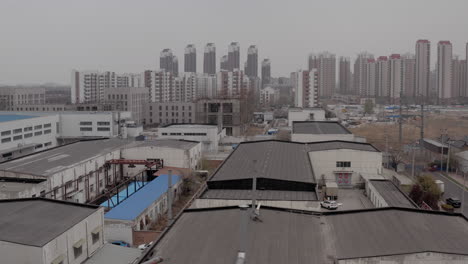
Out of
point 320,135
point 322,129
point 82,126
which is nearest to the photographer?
point 320,135

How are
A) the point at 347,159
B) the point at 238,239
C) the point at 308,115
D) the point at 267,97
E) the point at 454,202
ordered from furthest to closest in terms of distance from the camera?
the point at 267,97
the point at 308,115
the point at 347,159
the point at 454,202
the point at 238,239

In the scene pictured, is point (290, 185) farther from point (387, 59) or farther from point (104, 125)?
point (387, 59)

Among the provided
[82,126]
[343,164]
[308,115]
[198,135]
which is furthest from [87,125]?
[343,164]

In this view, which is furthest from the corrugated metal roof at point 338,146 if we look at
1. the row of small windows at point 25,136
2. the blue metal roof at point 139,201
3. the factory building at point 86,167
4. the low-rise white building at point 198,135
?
the row of small windows at point 25,136

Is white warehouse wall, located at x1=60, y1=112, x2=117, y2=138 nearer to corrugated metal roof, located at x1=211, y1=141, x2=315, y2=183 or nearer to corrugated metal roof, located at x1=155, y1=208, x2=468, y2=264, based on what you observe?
corrugated metal roof, located at x1=211, y1=141, x2=315, y2=183

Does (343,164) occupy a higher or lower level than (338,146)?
lower

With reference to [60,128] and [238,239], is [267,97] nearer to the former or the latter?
[60,128]

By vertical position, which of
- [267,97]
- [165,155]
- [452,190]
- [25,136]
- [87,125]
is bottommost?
[452,190]

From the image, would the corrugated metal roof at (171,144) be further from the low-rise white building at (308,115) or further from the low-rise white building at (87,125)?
the low-rise white building at (308,115)
